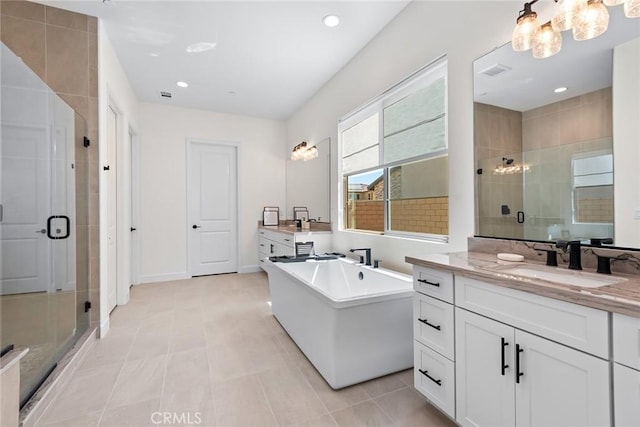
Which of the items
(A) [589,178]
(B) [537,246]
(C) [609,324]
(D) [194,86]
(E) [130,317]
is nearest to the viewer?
(C) [609,324]

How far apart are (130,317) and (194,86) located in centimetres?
300

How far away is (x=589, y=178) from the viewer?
4.53 feet

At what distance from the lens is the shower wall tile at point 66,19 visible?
249 cm

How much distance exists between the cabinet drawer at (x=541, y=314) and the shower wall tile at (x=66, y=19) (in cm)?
361

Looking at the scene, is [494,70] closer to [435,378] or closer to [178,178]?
[435,378]

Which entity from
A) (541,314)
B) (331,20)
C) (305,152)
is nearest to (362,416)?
(541,314)

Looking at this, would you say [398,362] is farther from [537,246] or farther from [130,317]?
[130,317]

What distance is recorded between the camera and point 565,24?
4.25ft

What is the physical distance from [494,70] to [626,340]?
1.59m

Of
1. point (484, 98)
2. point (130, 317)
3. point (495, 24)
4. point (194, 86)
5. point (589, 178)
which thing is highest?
point (194, 86)

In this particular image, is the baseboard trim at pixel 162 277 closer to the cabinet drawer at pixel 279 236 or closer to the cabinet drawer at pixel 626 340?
the cabinet drawer at pixel 279 236

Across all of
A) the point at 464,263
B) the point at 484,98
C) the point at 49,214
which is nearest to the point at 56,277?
the point at 49,214

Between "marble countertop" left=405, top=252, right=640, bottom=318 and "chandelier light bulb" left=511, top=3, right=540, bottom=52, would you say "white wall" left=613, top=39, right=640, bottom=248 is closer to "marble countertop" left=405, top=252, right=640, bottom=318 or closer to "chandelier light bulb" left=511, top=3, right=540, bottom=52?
"marble countertop" left=405, top=252, right=640, bottom=318

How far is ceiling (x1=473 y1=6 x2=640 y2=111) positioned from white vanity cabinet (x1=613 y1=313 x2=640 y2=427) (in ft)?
3.68
